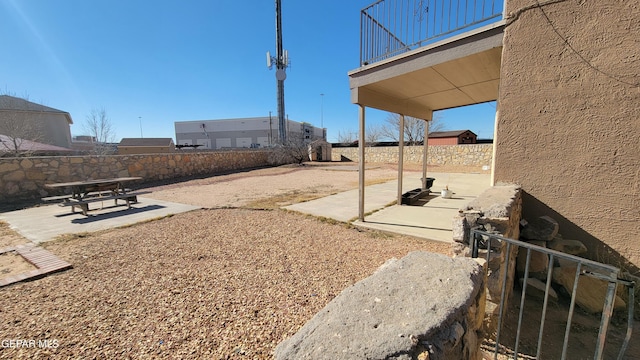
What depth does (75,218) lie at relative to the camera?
566cm

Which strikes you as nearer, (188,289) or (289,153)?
(188,289)

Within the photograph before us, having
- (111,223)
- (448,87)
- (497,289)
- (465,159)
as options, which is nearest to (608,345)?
(497,289)

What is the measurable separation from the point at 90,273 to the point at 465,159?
20084mm

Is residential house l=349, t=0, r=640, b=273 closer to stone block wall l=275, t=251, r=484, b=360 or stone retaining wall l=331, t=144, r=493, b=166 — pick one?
stone block wall l=275, t=251, r=484, b=360

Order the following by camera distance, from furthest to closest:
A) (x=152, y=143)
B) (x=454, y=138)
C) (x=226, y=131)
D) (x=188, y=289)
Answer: (x=226, y=131), (x=152, y=143), (x=454, y=138), (x=188, y=289)

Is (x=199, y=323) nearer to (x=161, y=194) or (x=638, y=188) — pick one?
(x=638, y=188)

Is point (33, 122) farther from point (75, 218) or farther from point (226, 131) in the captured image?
point (226, 131)

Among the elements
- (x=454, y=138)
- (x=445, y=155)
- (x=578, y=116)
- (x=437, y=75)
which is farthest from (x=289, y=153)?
(x=454, y=138)

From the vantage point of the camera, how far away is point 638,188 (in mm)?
2781

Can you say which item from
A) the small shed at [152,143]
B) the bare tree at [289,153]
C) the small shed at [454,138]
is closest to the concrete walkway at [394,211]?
the bare tree at [289,153]

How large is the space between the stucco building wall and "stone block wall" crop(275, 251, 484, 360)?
2394 mm

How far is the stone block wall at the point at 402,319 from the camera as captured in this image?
109cm

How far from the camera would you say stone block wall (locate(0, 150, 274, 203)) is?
7.43 m

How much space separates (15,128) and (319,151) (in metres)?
21.7
